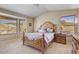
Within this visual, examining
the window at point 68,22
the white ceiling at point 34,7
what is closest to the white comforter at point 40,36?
the window at point 68,22

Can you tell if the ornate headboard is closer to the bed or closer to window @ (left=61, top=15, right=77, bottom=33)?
the bed

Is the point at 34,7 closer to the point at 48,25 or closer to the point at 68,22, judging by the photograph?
the point at 48,25

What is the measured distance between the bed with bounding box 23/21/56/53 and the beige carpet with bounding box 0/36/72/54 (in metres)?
0.08

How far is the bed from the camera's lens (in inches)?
74.0

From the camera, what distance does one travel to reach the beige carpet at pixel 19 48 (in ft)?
6.02

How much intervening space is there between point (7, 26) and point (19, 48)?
1.55 ft

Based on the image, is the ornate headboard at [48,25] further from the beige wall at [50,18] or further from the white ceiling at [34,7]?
the white ceiling at [34,7]

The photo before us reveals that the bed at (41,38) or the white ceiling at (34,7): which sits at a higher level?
the white ceiling at (34,7)

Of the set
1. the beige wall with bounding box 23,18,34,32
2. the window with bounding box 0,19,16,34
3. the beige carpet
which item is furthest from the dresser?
the window with bounding box 0,19,16,34

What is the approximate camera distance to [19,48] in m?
1.89

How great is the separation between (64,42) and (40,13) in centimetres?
71

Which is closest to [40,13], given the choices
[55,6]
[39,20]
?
[39,20]

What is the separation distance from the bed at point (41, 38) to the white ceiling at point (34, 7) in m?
0.27
